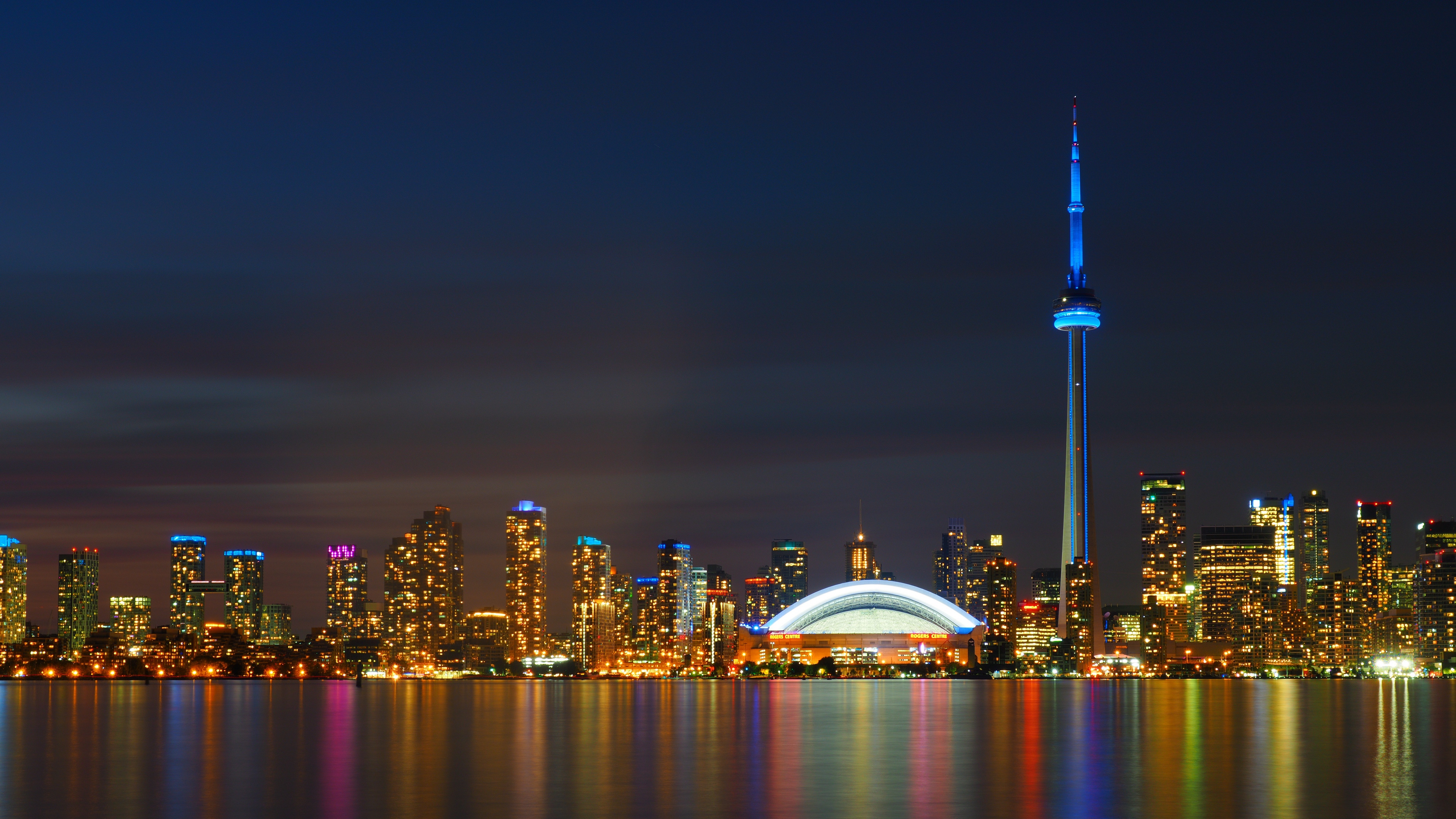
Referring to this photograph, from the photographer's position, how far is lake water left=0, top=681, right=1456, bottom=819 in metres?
51.3

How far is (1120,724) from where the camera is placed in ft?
351

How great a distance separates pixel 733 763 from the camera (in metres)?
68.9

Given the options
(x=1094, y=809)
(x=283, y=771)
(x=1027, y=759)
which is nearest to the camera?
(x=1094, y=809)

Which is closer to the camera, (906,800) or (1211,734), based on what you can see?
(906,800)

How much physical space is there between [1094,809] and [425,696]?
148635mm

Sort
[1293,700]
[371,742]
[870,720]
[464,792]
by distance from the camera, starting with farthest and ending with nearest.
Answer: [1293,700] → [870,720] → [371,742] → [464,792]

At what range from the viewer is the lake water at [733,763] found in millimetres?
51281

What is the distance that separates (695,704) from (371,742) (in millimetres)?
69027

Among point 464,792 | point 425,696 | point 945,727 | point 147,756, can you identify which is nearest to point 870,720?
point 945,727

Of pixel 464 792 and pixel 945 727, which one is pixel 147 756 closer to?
pixel 464 792

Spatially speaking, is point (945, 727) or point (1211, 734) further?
point (945, 727)

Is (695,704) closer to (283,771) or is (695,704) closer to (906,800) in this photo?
(283,771)

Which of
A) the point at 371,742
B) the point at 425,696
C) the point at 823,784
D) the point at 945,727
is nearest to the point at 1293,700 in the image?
the point at 945,727

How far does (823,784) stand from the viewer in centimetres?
5747
